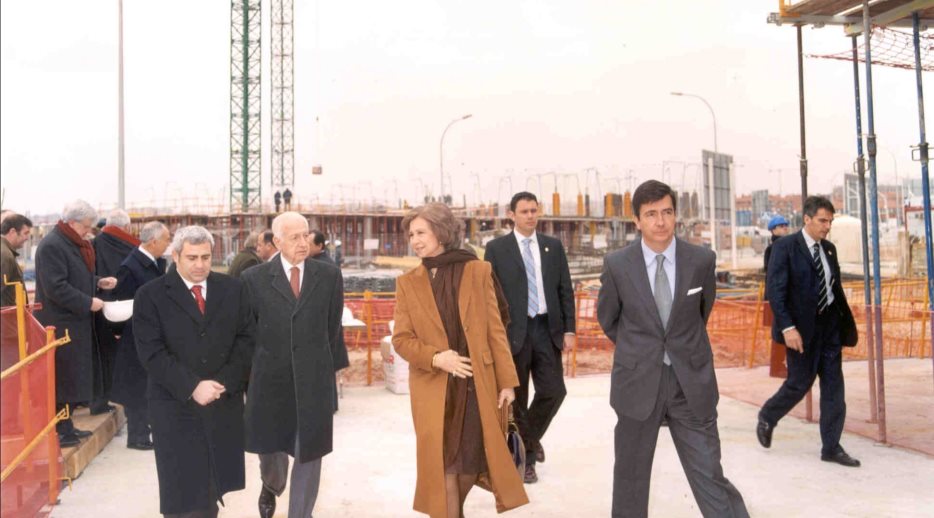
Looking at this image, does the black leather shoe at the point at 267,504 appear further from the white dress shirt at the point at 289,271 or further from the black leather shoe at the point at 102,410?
the black leather shoe at the point at 102,410

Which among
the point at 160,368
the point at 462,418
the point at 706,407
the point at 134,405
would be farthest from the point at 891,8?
the point at 134,405

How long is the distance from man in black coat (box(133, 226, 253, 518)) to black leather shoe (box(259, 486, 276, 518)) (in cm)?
74

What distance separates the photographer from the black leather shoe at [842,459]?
593 centimetres

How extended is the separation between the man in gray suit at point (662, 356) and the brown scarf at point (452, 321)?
2.22 ft

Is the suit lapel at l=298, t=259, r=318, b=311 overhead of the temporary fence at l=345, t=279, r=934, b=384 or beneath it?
overhead

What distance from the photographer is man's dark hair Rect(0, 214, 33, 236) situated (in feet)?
21.8

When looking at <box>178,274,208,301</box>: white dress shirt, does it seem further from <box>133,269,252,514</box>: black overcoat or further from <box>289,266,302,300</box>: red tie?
<box>289,266,302,300</box>: red tie

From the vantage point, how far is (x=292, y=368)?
14.9ft

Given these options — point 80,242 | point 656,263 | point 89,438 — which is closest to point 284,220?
point 656,263

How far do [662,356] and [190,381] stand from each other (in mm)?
2140

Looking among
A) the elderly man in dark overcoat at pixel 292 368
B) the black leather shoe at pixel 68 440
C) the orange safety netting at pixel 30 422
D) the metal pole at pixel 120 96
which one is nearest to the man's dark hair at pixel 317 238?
the black leather shoe at pixel 68 440

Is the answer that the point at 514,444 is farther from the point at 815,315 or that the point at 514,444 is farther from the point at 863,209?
the point at 863,209

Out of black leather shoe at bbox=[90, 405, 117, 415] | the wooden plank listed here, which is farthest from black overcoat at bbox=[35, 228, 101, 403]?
black leather shoe at bbox=[90, 405, 117, 415]

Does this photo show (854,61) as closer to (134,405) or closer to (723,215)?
(134,405)
